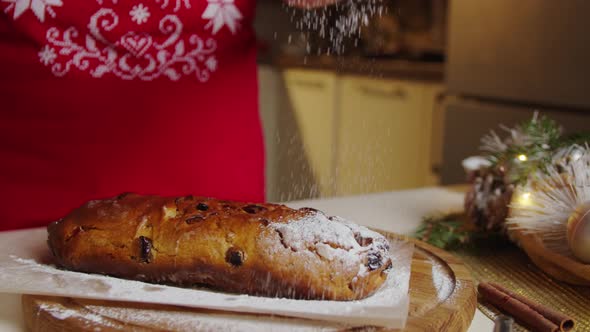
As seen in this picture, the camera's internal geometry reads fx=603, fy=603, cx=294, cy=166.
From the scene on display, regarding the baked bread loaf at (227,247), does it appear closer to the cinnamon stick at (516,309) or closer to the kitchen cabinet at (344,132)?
the cinnamon stick at (516,309)

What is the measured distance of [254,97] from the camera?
4.11 ft

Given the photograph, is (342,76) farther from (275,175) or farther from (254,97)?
(254,97)

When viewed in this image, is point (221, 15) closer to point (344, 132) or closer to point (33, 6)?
point (33, 6)

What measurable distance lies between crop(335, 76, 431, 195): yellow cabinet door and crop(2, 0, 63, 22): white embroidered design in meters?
1.68

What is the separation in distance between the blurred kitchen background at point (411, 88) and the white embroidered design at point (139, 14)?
10.9 inches

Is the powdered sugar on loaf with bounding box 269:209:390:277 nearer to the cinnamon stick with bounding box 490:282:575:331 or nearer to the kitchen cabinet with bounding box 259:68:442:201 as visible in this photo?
the cinnamon stick with bounding box 490:282:575:331

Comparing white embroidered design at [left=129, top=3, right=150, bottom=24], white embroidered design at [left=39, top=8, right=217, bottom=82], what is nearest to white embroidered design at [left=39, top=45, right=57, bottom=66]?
white embroidered design at [left=39, top=8, right=217, bottom=82]

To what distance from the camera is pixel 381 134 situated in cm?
294

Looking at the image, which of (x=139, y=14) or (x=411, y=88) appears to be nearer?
(x=139, y=14)

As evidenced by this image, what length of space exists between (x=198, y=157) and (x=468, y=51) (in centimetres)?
147

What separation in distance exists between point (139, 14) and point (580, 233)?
76 cm

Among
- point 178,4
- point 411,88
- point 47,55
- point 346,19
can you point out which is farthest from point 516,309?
point 411,88

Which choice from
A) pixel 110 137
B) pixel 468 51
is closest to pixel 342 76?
pixel 468 51

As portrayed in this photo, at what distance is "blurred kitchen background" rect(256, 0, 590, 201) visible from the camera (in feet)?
6.31
